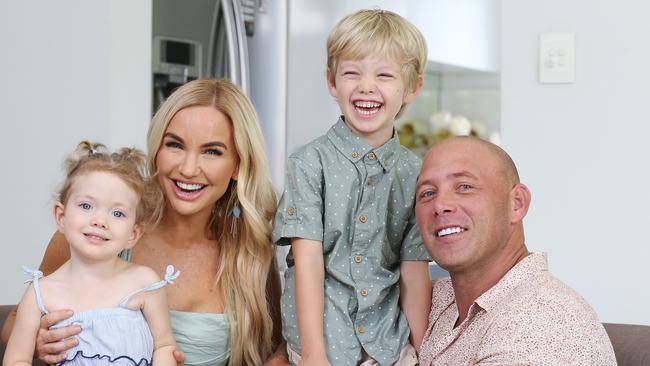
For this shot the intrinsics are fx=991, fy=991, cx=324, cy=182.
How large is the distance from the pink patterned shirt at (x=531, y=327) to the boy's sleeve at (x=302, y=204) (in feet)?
1.23

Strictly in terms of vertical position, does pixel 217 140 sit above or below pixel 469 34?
below

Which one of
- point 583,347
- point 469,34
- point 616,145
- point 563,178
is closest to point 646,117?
point 616,145

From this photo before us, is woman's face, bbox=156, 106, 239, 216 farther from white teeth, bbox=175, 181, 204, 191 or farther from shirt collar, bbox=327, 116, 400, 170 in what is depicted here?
shirt collar, bbox=327, 116, 400, 170

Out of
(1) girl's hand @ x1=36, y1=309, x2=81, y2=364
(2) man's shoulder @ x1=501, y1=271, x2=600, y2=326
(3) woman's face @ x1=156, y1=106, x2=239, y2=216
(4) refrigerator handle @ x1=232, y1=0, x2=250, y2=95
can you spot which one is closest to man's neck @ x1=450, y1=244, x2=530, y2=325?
(2) man's shoulder @ x1=501, y1=271, x2=600, y2=326

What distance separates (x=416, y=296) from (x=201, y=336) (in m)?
0.48

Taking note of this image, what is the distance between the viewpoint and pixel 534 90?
291 centimetres

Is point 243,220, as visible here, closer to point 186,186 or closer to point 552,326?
point 186,186

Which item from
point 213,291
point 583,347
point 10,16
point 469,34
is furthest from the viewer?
point 469,34

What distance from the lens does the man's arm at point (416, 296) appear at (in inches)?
81.7

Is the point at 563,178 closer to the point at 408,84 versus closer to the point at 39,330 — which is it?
the point at 408,84

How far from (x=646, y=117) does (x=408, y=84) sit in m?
1.00

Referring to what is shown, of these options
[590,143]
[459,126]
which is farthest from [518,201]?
[459,126]

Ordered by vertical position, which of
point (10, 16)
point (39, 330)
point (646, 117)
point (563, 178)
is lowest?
point (39, 330)

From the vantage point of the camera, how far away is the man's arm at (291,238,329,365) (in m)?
1.98
